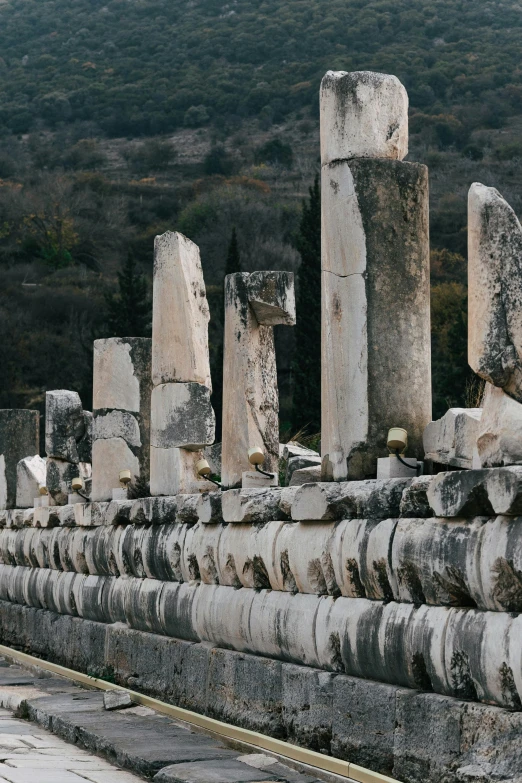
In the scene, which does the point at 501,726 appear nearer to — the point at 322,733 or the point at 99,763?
the point at 322,733

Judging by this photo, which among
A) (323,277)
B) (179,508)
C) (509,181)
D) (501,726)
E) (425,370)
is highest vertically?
(509,181)

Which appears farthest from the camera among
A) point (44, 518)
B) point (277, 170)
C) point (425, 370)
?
point (277, 170)

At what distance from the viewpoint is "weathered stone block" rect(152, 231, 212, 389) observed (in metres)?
10.5

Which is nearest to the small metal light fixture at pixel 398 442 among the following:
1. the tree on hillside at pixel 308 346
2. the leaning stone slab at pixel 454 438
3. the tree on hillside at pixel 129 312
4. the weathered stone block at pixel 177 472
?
the leaning stone slab at pixel 454 438

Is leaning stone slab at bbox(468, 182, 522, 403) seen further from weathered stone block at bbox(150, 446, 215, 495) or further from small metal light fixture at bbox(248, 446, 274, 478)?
weathered stone block at bbox(150, 446, 215, 495)

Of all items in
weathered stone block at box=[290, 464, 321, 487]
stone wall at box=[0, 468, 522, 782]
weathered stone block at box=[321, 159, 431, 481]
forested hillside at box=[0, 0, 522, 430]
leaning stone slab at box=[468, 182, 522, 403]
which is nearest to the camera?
stone wall at box=[0, 468, 522, 782]

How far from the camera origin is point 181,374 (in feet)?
34.5

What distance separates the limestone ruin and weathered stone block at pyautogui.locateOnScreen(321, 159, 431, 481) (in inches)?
0.4

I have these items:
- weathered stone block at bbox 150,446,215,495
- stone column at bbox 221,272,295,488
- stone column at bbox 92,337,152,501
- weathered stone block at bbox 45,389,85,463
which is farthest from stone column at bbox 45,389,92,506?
stone column at bbox 221,272,295,488

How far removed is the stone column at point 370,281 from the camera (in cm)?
728

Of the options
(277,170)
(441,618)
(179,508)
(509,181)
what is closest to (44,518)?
(179,508)

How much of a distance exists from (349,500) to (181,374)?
3.87 metres

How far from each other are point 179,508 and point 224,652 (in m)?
1.52

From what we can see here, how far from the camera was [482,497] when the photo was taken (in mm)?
5625
